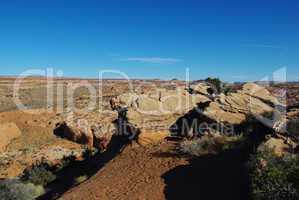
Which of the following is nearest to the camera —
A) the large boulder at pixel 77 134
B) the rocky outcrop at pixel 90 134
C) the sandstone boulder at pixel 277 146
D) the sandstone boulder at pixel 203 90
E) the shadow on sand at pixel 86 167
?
the sandstone boulder at pixel 277 146

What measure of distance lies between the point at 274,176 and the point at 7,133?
625 inches

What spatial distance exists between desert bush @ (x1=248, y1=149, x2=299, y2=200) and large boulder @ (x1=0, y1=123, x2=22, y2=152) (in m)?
13.9

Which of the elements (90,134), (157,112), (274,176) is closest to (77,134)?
(90,134)

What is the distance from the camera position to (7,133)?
20234mm

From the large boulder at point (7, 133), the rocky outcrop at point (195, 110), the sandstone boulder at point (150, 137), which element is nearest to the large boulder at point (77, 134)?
the large boulder at point (7, 133)

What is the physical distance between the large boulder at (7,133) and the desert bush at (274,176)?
1388 centimetres

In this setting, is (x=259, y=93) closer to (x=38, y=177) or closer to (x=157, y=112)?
(x=157, y=112)

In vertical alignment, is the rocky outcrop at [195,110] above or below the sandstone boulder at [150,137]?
Answer: above

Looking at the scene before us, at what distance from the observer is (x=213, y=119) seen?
556 inches

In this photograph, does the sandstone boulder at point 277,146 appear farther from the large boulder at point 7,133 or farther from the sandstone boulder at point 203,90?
the large boulder at point 7,133

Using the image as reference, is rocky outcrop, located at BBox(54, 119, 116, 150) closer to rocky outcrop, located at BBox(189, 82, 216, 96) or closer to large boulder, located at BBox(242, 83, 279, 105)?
rocky outcrop, located at BBox(189, 82, 216, 96)

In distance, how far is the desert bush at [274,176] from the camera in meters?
7.93

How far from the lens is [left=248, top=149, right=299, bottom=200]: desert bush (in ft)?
26.0

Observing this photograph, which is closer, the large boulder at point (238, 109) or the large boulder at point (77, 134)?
the large boulder at point (238, 109)
